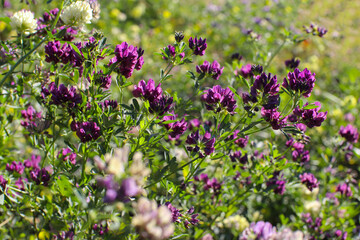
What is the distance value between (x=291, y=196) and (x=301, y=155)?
0.96 metres

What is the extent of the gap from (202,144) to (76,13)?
2.45 ft

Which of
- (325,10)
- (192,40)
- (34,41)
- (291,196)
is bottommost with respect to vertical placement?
(291,196)

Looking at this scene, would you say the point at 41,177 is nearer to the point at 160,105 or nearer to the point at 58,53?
the point at 58,53

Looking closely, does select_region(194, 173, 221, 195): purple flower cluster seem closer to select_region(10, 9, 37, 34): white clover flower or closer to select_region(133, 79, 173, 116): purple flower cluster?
select_region(133, 79, 173, 116): purple flower cluster

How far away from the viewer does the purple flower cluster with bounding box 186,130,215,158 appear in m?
1.30

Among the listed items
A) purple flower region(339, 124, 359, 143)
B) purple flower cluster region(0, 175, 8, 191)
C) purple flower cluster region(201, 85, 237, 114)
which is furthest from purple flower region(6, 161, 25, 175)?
purple flower region(339, 124, 359, 143)

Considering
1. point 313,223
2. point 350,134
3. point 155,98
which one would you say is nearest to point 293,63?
point 350,134

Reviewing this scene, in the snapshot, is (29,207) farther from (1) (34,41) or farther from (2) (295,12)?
(2) (295,12)

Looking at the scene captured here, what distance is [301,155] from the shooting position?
74.0 inches

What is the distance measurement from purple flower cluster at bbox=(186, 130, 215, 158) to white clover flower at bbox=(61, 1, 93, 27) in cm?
68

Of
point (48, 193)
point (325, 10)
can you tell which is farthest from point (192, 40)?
point (325, 10)

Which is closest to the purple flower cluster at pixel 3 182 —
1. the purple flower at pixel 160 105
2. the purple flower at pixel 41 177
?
the purple flower at pixel 41 177

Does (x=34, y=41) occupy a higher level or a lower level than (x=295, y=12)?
lower

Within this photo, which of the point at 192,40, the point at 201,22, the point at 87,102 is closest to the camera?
the point at 87,102
